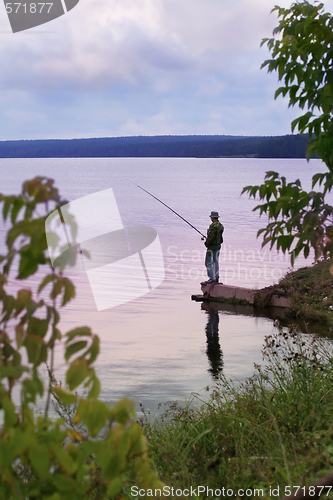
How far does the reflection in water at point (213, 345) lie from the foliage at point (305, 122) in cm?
586

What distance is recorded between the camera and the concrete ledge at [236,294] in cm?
1488

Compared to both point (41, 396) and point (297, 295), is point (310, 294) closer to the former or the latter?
point (297, 295)

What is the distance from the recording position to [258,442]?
15.2 feet

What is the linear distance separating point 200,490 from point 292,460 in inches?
28.2

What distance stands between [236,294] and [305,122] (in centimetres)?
1177

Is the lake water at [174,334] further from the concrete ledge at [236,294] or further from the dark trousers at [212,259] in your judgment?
the dark trousers at [212,259]

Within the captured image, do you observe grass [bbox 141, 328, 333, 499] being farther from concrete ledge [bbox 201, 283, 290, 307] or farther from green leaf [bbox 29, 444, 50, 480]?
concrete ledge [bbox 201, 283, 290, 307]

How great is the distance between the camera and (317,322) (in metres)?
13.0

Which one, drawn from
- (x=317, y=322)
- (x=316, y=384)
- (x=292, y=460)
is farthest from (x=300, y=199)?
(x=317, y=322)

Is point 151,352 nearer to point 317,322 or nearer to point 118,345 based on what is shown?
point 118,345

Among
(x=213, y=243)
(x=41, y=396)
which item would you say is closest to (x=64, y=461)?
(x=41, y=396)

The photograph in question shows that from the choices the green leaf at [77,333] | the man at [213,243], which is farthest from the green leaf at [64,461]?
the man at [213,243]

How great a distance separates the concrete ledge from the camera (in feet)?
48.8

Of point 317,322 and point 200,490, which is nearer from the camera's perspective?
point 200,490
